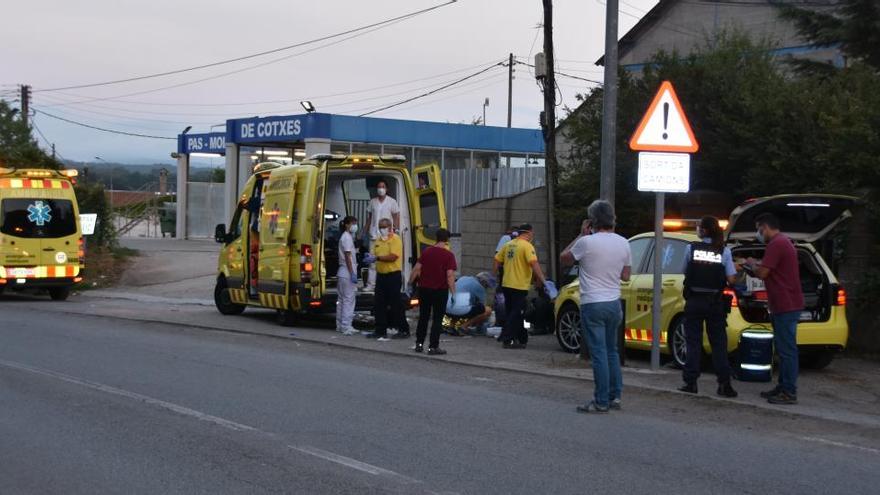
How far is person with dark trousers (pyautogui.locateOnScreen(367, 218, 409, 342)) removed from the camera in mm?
14812

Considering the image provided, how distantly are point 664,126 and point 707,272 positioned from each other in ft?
5.99

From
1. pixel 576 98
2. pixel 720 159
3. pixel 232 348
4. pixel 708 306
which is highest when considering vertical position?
pixel 576 98

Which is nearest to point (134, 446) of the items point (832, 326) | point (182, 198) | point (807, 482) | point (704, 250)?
point (807, 482)

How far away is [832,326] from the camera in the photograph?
11.3 meters

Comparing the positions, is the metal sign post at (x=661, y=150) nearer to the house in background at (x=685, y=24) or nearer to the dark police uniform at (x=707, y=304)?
the dark police uniform at (x=707, y=304)

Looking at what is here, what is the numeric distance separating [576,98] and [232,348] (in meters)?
7.46

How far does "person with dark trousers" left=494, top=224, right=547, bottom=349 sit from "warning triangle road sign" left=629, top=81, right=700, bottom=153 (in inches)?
135

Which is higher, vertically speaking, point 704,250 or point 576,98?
point 576,98

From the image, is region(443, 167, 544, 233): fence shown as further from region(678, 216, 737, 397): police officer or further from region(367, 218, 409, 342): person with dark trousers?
region(678, 216, 737, 397): police officer

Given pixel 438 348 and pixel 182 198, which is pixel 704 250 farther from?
pixel 182 198

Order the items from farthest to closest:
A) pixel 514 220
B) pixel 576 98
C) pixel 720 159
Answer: pixel 514 220 < pixel 576 98 < pixel 720 159

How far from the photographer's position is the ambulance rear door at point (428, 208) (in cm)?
1662

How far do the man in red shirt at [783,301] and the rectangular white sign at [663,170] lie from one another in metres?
1.49

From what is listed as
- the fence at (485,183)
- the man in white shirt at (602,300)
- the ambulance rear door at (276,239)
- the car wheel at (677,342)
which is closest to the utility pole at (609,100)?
the car wheel at (677,342)
